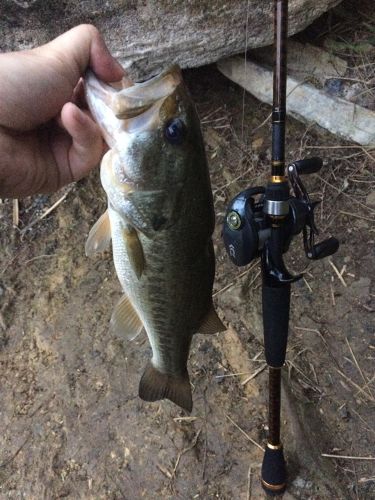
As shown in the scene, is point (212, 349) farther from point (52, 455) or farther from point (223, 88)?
point (223, 88)

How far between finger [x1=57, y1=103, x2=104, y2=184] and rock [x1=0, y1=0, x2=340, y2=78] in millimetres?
1207

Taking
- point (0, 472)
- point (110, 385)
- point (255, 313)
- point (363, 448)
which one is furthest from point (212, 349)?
point (0, 472)

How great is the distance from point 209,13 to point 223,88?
2.52 ft

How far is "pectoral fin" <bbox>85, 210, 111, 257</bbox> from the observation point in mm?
1854

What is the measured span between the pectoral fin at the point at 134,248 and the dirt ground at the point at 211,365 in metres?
1.35

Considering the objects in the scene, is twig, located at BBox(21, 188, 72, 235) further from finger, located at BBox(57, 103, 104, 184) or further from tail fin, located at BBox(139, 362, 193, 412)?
tail fin, located at BBox(139, 362, 193, 412)

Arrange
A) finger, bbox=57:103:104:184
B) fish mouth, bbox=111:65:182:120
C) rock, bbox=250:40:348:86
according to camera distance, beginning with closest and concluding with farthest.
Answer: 1. fish mouth, bbox=111:65:182:120
2. finger, bbox=57:103:104:184
3. rock, bbox=250:40:348:86

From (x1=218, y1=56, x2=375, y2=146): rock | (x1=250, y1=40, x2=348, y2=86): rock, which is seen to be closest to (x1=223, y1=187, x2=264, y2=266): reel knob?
(x1=218, y1=56, x2=375, y2=146): rock

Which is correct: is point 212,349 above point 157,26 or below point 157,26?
below

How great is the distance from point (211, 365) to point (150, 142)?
5.41 ft

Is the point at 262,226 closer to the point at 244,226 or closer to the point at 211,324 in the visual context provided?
the point at 244,226

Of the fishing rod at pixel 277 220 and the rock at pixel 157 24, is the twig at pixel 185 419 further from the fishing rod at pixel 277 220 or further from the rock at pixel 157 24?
the rock at pixel 157 24

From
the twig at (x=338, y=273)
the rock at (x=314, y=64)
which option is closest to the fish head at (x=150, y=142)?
the twig at (x=338, y=273)

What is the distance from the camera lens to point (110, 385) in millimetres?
3031
